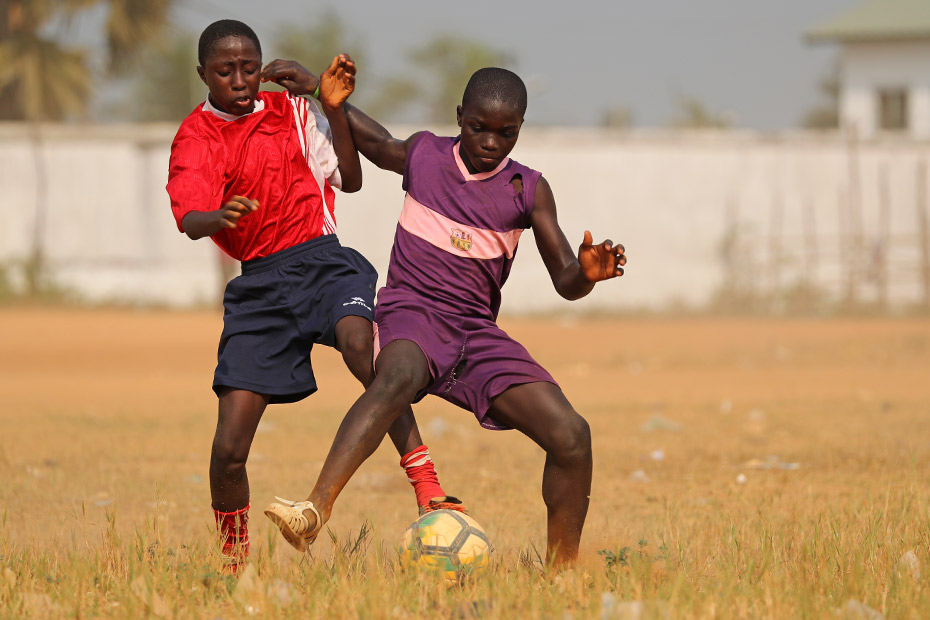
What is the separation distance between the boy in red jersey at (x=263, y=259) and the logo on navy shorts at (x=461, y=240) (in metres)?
0.41

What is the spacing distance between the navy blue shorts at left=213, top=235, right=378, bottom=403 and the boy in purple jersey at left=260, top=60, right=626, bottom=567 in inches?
7.8

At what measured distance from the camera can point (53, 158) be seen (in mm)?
20391

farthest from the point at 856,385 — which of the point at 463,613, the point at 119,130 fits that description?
the point at 119,130

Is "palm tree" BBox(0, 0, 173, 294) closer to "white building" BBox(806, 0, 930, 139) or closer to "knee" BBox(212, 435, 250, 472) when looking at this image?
"white building" BBox(806, 0, 930, 139)

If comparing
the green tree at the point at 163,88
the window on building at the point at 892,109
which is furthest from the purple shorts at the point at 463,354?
the green tree at the point at 163,88

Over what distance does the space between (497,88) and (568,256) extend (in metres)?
0.64

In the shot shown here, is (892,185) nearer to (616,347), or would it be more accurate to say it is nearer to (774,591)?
(616,347)

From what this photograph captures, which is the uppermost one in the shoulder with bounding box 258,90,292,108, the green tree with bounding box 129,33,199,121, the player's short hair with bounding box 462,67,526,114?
the green tree with bounding box 129,33,199,121

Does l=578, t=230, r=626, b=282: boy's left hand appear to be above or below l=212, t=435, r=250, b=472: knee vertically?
above

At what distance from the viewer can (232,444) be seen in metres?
4.18

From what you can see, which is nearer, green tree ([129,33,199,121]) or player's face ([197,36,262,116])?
player's face ([197,36,262,116])

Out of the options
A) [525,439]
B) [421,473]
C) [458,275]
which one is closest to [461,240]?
[458,275]

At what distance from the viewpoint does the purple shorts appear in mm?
3979

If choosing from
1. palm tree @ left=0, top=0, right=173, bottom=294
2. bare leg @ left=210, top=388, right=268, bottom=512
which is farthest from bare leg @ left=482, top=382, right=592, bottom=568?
palm tree @ left=0, top=0, right=173, bottom=294
